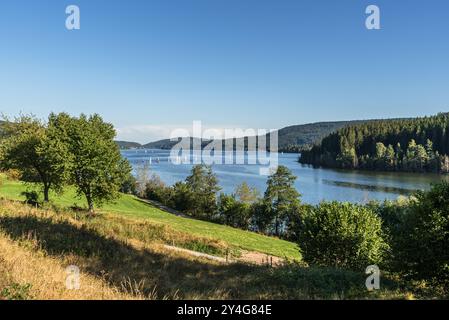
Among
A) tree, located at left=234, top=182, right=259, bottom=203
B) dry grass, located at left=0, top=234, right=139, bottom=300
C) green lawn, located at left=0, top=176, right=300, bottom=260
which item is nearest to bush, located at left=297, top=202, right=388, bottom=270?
dry grass, located at left=0, top=234, right=139, bottom=300

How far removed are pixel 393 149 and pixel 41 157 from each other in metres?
167

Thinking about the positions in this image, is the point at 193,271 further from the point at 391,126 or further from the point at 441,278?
the point at 391,126

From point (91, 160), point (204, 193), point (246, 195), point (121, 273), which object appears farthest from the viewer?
point (204, 193)

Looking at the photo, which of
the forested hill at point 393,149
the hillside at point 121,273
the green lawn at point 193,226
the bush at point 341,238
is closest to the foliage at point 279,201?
the green lawn at point 193,226

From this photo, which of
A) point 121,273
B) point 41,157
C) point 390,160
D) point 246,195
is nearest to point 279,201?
point 246,195

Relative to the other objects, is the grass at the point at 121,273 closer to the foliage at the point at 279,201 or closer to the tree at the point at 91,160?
the tree at the point at 91,160

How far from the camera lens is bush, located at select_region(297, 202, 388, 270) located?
1647 centimetres

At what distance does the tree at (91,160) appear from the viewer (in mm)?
36188

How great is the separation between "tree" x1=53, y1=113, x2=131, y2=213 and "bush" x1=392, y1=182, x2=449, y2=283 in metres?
29.7

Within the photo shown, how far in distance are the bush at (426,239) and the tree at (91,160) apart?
2971 centimetres

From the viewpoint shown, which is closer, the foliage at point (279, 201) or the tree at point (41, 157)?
the tree at point (41, 157)

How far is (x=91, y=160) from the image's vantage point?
36312mm

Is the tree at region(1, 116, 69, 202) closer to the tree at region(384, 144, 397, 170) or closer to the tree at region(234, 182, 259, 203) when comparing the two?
the tree at region(234, 182, 259, 203)

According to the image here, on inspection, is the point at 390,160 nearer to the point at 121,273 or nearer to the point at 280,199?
the point at 280,199
